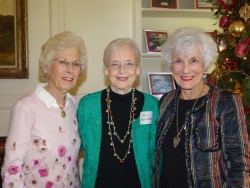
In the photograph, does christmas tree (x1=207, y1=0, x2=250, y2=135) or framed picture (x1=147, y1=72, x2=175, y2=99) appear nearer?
christmas tree (x1=207, y1=0, x2=250, y2=135)

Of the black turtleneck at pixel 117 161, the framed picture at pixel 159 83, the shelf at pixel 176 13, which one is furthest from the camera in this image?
the framed picture at pixel 159 83

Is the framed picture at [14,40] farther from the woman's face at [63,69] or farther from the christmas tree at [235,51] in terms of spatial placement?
the christmas tree at [235,51]

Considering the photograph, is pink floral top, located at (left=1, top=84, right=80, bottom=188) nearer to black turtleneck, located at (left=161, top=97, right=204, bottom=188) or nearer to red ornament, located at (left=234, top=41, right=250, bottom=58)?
black turtleneck, located at (left=161, top=97, right=204, bottom=188)

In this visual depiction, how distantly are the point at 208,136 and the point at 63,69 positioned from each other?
1008 mm

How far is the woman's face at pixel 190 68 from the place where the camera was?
1.80m

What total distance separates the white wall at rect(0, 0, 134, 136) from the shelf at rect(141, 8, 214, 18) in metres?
0.24

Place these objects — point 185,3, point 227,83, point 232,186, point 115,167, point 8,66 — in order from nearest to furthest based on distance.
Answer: point 232,186
point 115,167
point 227,83
point 8,66
point 185,3

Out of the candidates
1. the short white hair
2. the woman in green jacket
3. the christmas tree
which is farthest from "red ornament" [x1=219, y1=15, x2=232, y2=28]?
the woman in green jacket

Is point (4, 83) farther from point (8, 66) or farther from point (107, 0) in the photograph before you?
point (107, 0)

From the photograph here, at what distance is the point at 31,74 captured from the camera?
11.1 feet

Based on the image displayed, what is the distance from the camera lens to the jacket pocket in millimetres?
1626

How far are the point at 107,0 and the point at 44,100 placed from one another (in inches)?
77.3

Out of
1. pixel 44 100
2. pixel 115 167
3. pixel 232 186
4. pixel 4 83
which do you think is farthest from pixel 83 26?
pixel 232 186

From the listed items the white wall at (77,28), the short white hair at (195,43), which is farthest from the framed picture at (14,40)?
the short white hair at (195,43)
